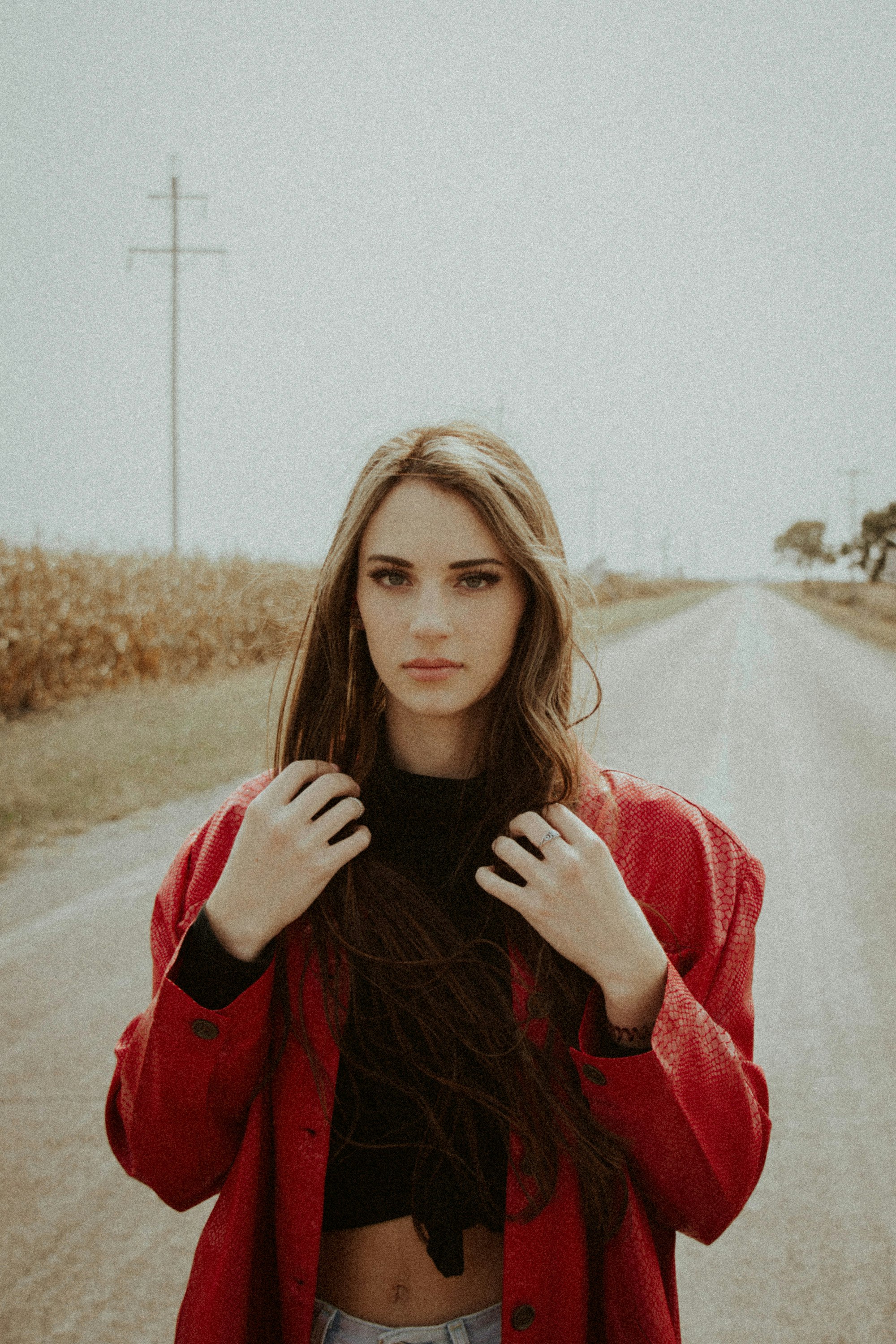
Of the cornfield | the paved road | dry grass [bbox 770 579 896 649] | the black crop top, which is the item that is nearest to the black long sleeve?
the black crop top

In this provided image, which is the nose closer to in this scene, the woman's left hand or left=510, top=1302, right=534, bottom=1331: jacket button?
the woman's left hand

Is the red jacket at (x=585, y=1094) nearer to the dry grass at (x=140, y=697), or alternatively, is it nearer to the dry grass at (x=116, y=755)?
the dry grass at (x=140, y=697)

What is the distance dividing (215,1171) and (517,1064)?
509 mm

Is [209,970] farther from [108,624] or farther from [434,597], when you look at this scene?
[108,624]

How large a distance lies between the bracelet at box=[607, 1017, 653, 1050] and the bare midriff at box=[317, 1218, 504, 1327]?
0.43 meters

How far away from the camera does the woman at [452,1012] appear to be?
1.15 metres

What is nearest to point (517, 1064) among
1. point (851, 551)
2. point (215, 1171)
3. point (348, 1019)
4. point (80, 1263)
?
point (348, 1019)

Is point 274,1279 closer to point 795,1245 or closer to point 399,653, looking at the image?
point 399,653

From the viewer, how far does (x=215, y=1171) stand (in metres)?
1.33

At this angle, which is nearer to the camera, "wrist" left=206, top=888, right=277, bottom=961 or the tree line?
"wrist" left=206, top=888, right=277, bottom=961

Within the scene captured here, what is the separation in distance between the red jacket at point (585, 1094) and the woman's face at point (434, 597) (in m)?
0.30

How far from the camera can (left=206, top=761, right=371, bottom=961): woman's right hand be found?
1147 mm

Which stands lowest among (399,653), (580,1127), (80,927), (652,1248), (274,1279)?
(80,927)

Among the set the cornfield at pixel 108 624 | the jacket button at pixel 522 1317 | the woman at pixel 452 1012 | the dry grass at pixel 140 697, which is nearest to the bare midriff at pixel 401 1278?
the woman at pixel 452 1012
